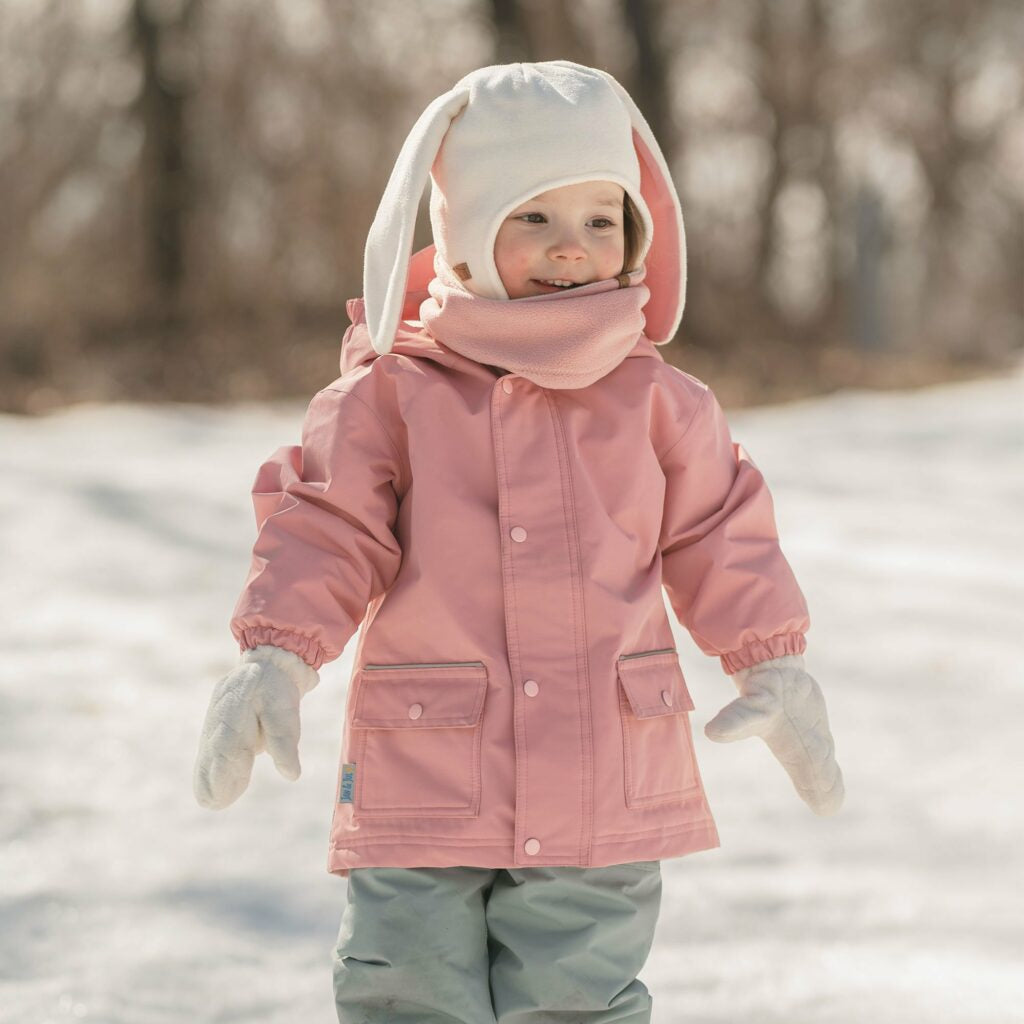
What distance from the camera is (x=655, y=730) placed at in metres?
1.93

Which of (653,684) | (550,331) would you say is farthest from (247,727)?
(550,331)

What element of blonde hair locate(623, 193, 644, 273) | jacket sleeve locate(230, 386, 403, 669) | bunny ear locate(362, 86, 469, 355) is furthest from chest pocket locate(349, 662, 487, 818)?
blonde hair locate(623, 193, 644, 273)

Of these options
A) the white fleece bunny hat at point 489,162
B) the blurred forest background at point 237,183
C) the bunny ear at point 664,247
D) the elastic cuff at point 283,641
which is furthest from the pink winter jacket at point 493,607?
the blurred forest background at point 237,183

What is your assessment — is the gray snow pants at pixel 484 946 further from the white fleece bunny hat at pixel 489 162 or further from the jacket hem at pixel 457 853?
the white fleece bunny hat at pixel 489 162

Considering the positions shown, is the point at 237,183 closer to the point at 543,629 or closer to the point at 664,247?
the point at 664,247

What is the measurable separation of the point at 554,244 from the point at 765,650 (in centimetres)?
59

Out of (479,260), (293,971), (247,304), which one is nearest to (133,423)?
(247,304)

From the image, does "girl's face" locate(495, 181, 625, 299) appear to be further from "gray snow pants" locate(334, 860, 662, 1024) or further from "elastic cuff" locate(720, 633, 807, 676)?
"gray snow pants" locate(334, 860, 662, 1024)

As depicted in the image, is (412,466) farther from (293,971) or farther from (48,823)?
(48,823)

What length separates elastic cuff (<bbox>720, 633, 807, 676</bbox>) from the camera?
199 cm

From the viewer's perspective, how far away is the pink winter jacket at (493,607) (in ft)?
6.03

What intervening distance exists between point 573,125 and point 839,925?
60.1 inches

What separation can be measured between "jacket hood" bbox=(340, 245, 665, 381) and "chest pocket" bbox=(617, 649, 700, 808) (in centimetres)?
41

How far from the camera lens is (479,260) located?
1988mm
